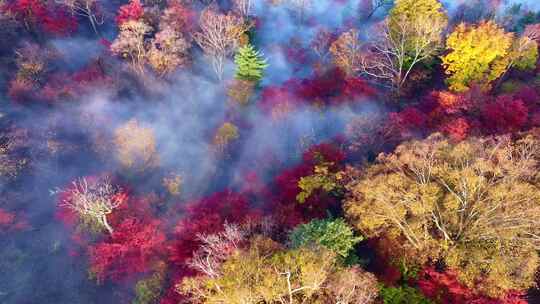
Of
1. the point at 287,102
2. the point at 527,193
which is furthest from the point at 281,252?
the point at 287,102

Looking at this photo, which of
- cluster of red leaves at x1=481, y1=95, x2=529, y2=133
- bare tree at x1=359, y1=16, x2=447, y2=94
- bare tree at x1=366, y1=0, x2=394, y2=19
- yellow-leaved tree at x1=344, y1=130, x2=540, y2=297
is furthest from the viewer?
bare tree at x1=366, y1=0, x2=394, y2=19

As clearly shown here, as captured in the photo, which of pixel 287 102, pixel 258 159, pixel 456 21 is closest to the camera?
pixel 258 159

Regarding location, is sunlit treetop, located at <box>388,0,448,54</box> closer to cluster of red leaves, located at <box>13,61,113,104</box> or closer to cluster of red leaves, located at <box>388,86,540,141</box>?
cluster of red leaves, located at <box>388,86,540,141</box>

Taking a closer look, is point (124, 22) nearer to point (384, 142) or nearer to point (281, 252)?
point (384, 142)

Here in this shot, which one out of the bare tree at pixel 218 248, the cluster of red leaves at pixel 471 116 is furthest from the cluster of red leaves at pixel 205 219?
the cluster of red leaves at pixel 471 116

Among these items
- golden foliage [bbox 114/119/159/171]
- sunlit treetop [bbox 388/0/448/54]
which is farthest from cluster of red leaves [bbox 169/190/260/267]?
sunlit treetop [bbox 388/0/448/54]

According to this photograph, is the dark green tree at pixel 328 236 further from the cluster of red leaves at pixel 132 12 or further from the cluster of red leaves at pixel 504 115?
the cluster of red leaves at pixel 132 12

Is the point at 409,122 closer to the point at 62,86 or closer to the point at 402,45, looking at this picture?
the point at 402,45
